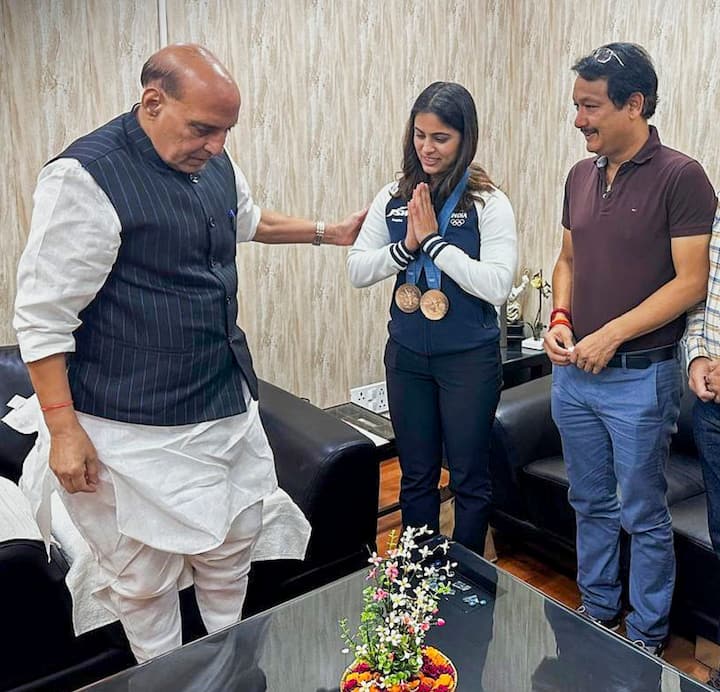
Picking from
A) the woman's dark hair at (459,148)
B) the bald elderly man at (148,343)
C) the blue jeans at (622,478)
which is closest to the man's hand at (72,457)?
the bald elderly man at (148,343)

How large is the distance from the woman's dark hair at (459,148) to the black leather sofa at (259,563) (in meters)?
0.67

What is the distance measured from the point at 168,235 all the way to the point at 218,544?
0.61 metres

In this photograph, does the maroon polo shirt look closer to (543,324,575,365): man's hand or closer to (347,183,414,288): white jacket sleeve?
(543,324,575,365): man's hand

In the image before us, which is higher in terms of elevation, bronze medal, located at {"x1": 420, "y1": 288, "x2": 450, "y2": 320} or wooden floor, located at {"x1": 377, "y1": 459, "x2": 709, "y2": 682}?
bronze medal, located at {"x1": 420, "y1": 288, "x2": 450, "y2": 320}

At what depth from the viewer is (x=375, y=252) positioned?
205 centimetres

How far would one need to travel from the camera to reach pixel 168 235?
4.65ft

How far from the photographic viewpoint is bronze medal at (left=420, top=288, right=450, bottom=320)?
1.97 metres

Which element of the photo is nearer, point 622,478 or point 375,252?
point 622,478

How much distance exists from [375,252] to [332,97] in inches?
47.9

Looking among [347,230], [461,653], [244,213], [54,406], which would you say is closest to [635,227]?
[347,230]

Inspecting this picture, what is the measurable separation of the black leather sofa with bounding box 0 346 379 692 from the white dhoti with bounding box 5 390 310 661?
0.26 feet

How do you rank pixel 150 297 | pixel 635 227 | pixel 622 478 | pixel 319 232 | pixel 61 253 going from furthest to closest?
pixel 319 232
pixel 622 478
pixel 635 227
pixel 150 297
pixel 61 253

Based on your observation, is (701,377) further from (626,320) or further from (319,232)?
(319,232)

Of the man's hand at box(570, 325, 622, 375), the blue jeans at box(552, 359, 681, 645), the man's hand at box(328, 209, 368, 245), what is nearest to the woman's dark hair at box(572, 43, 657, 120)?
the man's hand at box(570, 325, 622, 375)
